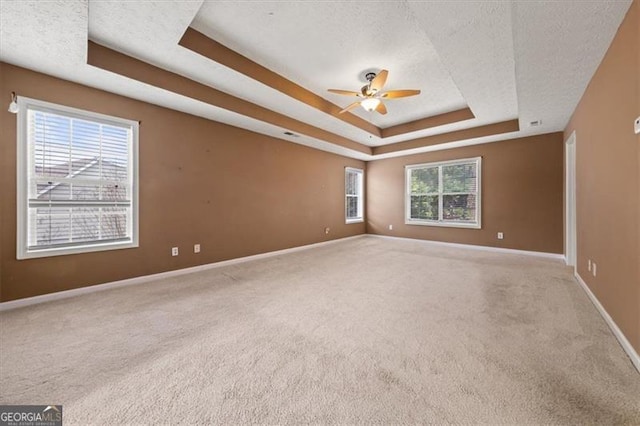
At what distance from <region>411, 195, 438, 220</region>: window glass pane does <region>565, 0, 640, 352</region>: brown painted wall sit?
329 centimetres

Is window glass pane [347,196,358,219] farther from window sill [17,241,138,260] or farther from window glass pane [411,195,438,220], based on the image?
window sill [17,241,138,260]

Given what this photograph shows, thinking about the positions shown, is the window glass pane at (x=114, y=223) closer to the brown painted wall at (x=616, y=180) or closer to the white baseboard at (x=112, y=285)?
the white baseboard at (x=112, y=285)

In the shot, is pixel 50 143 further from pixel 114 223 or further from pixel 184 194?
pixel 184 194

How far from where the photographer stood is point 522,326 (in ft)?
6.78

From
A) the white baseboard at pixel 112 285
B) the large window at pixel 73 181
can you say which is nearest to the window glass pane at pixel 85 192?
the large window at pixel 73 181

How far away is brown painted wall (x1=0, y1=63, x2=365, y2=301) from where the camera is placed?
2.49 metres

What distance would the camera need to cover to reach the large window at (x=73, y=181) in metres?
2.57

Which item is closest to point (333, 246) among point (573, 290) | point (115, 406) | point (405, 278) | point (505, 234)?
point (405, 278)

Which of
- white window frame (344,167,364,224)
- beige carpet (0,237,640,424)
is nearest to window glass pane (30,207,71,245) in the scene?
beige carpet (0,237,640,424)

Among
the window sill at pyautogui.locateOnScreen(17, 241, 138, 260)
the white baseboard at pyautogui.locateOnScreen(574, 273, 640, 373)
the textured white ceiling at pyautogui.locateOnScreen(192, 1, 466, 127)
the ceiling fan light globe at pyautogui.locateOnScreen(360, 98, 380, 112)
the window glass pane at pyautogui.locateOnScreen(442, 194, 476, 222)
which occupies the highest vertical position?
the textured white ceiling at pyautogui.locateOnScreen(192, 1, 466, 127)

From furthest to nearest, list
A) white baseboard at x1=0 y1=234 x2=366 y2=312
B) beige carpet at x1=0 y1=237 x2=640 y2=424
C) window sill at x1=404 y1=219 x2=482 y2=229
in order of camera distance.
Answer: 1. window sill at x1=404 y1=219 x2=482 y2=229
2. white baseboard at x1=0 y1=234 x2=366 y2=312
3. beige carpet at x1=0 y1=237 x2=640 y2=424

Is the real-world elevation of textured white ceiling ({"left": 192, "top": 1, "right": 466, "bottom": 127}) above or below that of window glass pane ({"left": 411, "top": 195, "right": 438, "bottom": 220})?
above

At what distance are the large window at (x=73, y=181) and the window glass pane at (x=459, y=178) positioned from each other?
19.8 feet

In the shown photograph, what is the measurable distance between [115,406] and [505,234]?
6184mm
